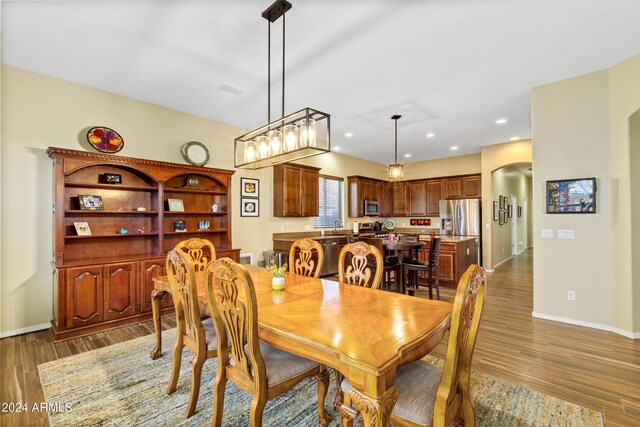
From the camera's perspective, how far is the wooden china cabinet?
3.25m

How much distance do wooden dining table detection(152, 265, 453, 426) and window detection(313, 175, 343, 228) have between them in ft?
15.6

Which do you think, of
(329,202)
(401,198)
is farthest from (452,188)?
(329,202)

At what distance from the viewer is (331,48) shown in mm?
2910

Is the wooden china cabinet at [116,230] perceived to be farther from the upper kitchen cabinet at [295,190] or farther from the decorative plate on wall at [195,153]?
the upper kitchen cabinet at [295,190]

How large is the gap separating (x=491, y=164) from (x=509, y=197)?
8.83 feet

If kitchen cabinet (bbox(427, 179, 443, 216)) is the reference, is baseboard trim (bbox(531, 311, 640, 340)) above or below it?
below

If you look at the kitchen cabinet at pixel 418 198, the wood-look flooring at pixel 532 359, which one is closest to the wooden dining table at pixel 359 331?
the wood-look flooring at pixel 532 359

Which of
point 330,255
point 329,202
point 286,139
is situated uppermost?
Result: point 286,139

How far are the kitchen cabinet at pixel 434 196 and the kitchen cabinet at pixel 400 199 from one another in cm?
65

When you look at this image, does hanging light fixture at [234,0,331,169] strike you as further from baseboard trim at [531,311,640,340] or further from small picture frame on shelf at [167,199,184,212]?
baseboard trim at [531,311,640,340]

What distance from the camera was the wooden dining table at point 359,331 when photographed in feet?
3.93

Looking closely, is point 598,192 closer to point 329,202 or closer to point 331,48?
point 331,48

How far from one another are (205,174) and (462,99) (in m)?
Result: 3.86

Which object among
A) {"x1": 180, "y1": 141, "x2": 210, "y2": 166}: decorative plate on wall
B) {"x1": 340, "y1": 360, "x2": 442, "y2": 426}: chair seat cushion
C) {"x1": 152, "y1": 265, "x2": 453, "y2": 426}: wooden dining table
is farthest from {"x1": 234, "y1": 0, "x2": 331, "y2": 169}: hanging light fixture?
{"x1": 180, "y1": 141, "x2": 210, "y2": 166}: decorative plate on wall
